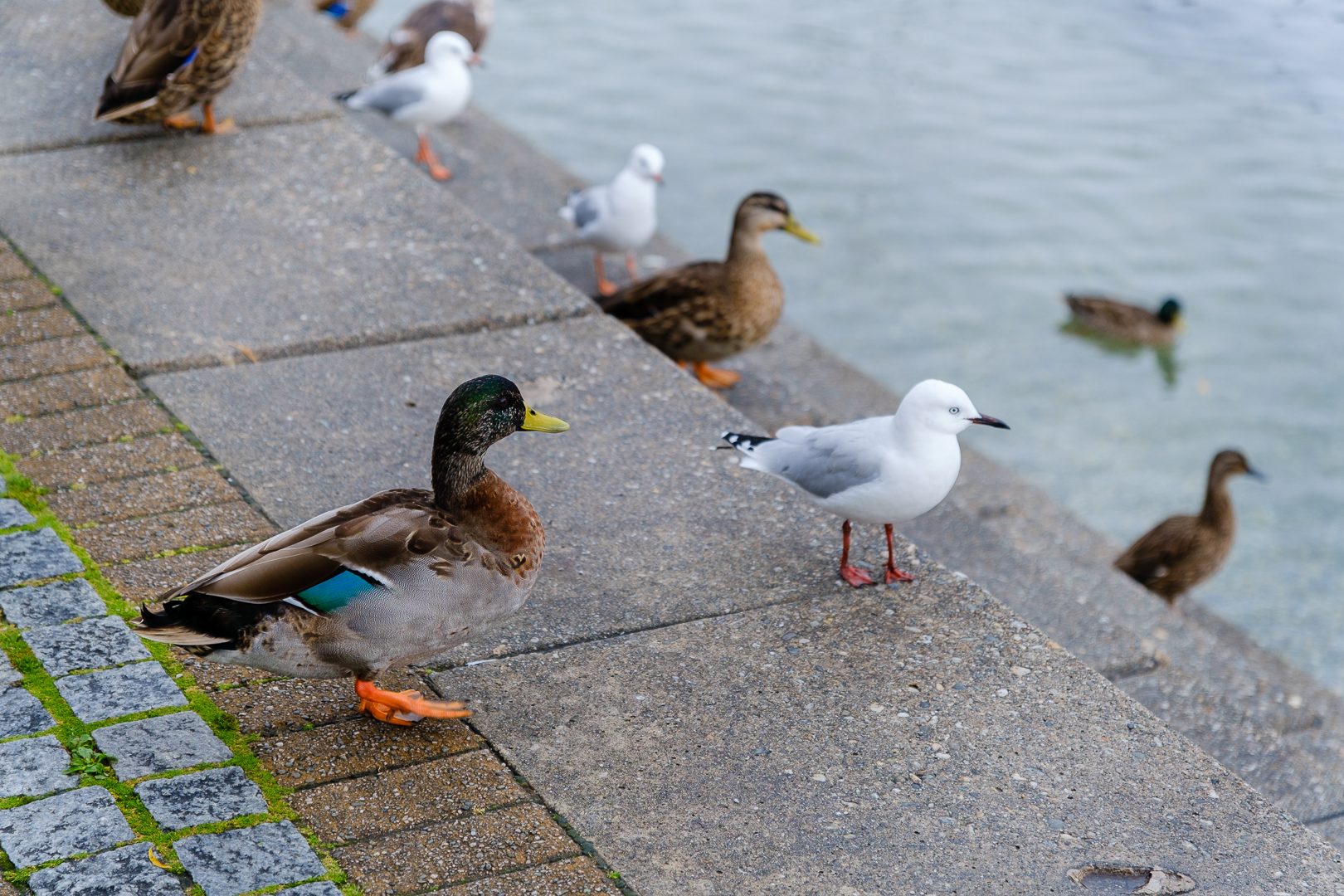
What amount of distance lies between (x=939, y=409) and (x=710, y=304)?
228 cm

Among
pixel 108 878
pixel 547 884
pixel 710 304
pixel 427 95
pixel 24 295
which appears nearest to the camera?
pixel 108 878

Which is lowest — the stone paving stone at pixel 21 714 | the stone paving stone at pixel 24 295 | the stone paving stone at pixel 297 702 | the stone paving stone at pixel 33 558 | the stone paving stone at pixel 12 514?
the stone paving stone at pixel 297 702

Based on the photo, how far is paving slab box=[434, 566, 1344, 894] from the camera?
3096 millimetres

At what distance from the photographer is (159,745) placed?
319 centimetres

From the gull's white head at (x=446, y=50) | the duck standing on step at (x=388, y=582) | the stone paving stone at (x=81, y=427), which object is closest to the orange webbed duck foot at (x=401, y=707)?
the duck standing on step at (x=388, y=582)

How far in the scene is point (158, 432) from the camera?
442cm

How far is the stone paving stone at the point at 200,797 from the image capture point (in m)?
2.99

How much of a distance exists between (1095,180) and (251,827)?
986 cm

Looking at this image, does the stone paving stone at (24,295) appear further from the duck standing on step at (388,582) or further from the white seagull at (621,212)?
the white seagull at (621,212)

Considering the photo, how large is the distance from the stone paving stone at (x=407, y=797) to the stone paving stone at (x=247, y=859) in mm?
84

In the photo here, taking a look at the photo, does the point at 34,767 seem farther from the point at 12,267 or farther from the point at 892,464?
the point at 12,267

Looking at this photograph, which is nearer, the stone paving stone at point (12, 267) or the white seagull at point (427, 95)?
the stone paving stone at point (12, 267)

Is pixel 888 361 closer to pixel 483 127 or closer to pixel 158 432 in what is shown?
pixel 483 127

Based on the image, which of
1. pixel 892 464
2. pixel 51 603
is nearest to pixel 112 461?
pixel 51 603
